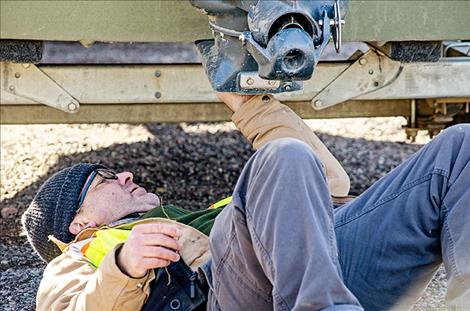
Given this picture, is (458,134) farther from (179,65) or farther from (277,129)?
(179,65)

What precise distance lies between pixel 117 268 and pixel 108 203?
0.83 m

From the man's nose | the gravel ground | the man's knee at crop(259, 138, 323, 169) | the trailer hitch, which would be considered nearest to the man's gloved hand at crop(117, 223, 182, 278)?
the man's knee at crop(259, 138, 323, 169)

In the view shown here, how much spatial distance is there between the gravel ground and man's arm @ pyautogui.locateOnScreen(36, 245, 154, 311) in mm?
1968

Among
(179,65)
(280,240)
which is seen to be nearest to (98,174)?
(179,65)

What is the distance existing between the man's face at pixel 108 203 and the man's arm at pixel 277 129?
443mm

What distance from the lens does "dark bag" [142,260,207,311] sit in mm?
3058

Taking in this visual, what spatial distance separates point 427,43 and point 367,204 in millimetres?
1752

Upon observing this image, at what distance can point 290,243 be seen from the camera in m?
2.56

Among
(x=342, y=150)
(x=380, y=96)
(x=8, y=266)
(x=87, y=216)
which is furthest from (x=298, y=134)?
(x=342, y=150)

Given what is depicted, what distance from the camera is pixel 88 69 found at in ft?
15.5

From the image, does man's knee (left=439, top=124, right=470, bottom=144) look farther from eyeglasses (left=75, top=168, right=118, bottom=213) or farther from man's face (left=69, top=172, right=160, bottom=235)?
eyeglasses (left=75, top=168, right=118, bottom=213)

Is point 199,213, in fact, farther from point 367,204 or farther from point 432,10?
point 432,10

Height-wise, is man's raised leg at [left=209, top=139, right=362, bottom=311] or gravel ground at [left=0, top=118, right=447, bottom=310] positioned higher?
man's raised leg at [left=209, top=139, right=362, bottom=311]

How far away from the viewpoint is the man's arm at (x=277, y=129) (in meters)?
3.68
